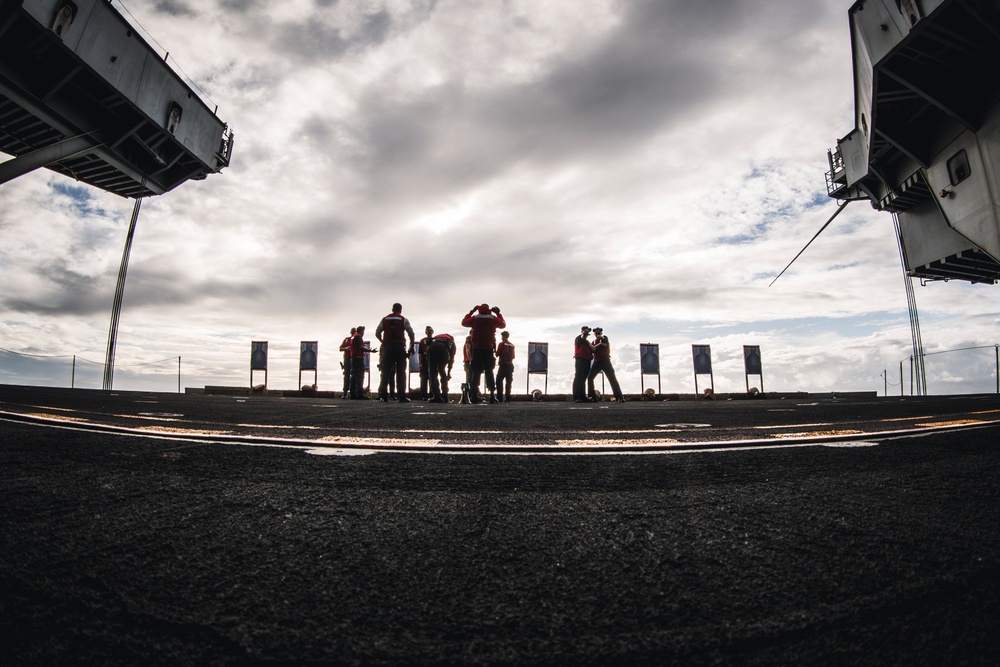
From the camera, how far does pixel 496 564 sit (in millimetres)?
1148

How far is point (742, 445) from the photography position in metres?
2.96

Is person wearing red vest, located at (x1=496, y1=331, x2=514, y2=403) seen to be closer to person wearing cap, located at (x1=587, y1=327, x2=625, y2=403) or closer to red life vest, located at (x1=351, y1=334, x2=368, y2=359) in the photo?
person wearing cap, located at (x1=587, y1=327, x2=625, y2=403)

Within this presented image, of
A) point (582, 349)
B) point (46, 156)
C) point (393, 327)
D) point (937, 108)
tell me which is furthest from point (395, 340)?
point (46, 156)

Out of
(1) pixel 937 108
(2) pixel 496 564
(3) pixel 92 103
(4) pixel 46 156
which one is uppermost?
(3) pixel 92 103

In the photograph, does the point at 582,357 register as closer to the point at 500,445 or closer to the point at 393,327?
the point at 393,327

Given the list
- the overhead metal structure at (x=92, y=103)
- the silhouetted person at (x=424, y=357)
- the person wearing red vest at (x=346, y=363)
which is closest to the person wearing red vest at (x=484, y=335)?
the silhouetted person at (x=424, y=357)

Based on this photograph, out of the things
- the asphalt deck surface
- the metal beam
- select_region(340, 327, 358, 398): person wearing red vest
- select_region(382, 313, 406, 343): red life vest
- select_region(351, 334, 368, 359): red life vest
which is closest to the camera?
the asphalt deck surface

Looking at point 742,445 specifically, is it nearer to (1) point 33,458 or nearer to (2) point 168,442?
(2) point 168,442

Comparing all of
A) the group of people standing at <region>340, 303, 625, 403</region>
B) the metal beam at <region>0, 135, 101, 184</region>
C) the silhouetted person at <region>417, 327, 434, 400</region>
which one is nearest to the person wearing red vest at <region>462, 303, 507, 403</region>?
the group of people standing at <region>340, 303, 625, 403</region>

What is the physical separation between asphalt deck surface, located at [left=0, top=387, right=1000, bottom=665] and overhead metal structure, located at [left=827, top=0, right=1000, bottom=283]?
17.4 meters

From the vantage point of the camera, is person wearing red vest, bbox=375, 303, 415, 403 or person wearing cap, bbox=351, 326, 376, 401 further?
person wearing cap, bbox=351, 326, 376, 401

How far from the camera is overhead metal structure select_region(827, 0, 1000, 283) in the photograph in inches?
525

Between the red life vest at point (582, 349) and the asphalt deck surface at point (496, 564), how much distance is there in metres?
10.2

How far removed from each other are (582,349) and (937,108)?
16.1m
